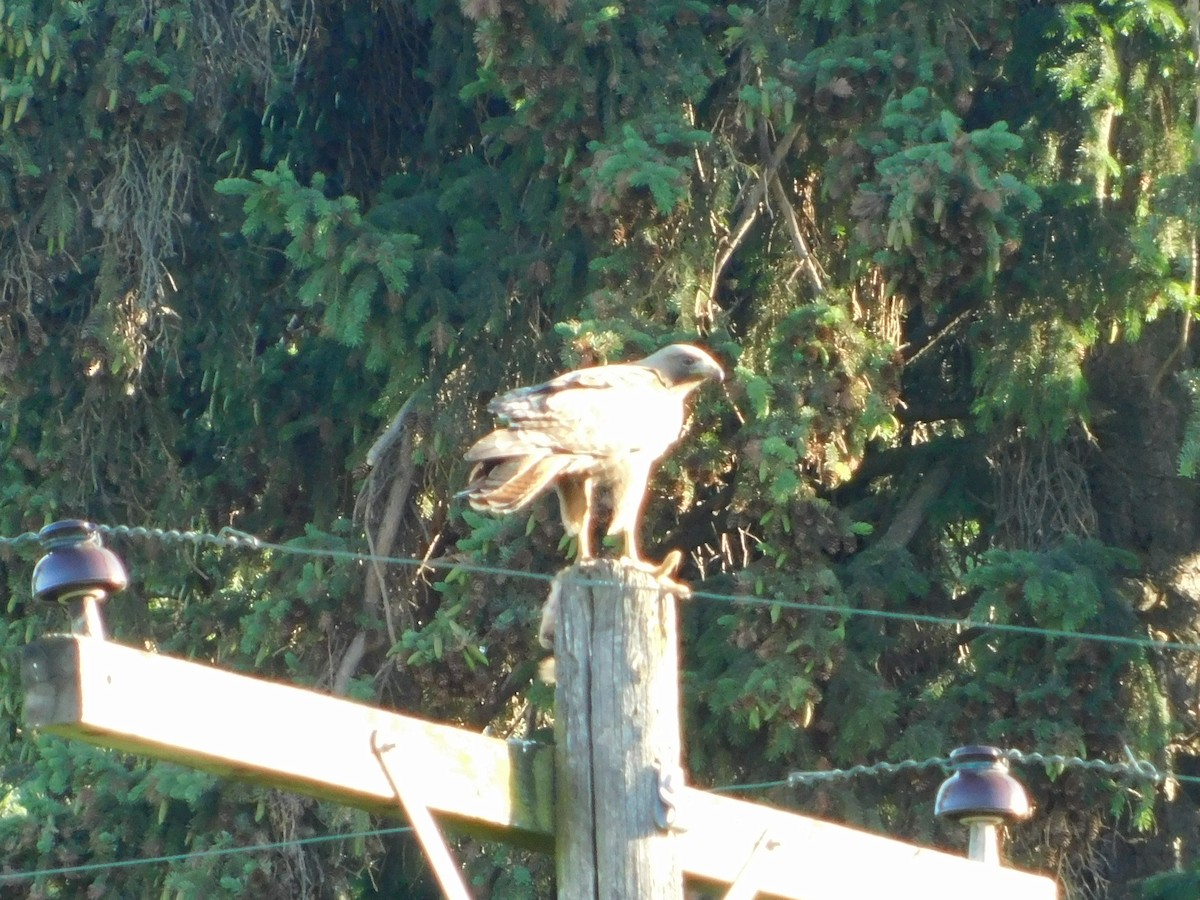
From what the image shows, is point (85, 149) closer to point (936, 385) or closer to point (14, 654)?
point (14, 654)

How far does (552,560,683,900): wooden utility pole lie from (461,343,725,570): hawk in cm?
28

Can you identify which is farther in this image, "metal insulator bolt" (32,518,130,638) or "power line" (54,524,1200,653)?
"power line" (54,524,1200,653)

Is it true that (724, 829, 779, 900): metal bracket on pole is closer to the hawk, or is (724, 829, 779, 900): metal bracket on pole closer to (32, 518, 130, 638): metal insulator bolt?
the hawk

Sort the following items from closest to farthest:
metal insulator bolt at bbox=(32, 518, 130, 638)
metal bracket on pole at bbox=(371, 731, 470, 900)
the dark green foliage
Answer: metal insulator bolt at bbox=(32, 518, 130, 638) < metal bracket on pole at bbox=(371, 731, 470, 900) < the dark green foliage

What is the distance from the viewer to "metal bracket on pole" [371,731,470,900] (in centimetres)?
398

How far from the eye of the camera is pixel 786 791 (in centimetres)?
796

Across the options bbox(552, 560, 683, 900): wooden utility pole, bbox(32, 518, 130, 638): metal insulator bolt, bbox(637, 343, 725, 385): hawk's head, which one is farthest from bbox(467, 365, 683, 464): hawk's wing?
bbox(32, 518, 130, 638): metal insulator bolt

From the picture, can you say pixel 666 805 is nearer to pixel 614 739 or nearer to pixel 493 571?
pixel 614 739

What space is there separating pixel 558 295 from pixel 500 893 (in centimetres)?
259

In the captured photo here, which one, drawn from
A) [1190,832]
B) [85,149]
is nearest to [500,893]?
[1190,832]

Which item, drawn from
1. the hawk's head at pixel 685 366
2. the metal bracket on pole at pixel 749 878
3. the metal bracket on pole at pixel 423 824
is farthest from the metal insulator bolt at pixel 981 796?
the hawk's head at pixel 685 366

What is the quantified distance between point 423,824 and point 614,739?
0.45m

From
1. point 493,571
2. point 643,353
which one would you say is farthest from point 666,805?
point 643,353

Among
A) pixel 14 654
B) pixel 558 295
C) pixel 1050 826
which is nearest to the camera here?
pixel 1050 826
